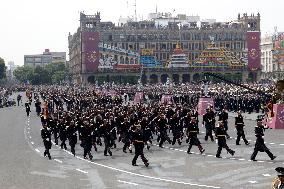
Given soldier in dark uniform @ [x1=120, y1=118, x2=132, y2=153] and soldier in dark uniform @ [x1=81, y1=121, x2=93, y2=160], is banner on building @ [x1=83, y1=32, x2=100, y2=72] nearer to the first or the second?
soldier in dark uniform @ [x1=120, y1=118, x2=132, y2=153]

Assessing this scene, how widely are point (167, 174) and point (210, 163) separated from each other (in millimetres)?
2820

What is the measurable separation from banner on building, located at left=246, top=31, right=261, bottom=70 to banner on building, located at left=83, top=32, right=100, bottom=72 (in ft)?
106

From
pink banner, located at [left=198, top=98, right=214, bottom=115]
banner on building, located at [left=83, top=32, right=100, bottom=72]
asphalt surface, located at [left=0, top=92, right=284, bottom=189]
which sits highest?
banner on building, located at [left=83, top=32, right=100, bottom=72]

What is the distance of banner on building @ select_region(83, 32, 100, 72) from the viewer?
134625 mm

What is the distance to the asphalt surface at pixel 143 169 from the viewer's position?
18625 millimetres

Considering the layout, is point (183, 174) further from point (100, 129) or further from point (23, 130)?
point (23, 130)

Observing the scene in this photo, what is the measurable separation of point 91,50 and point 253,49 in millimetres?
34153

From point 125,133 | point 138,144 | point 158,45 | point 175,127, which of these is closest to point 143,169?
point 138,144

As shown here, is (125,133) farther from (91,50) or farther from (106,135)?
(91,50)

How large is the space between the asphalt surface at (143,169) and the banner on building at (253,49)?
10734cm

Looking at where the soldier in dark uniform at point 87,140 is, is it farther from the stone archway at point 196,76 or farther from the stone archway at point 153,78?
the stone archway at point 153,78

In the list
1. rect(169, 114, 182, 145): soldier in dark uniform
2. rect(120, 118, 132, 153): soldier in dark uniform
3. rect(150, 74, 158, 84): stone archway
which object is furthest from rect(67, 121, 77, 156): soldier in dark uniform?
rect(150, 74, 158, 84): stone archway

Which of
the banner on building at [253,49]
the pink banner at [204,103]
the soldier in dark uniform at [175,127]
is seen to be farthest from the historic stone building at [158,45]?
the soldier in dark uniform at [175,127]

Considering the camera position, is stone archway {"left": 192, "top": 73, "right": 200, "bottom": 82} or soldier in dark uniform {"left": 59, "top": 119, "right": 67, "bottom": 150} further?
stone archway {"left": 192, "top": 73, "right": 200, "bottom": 82}
